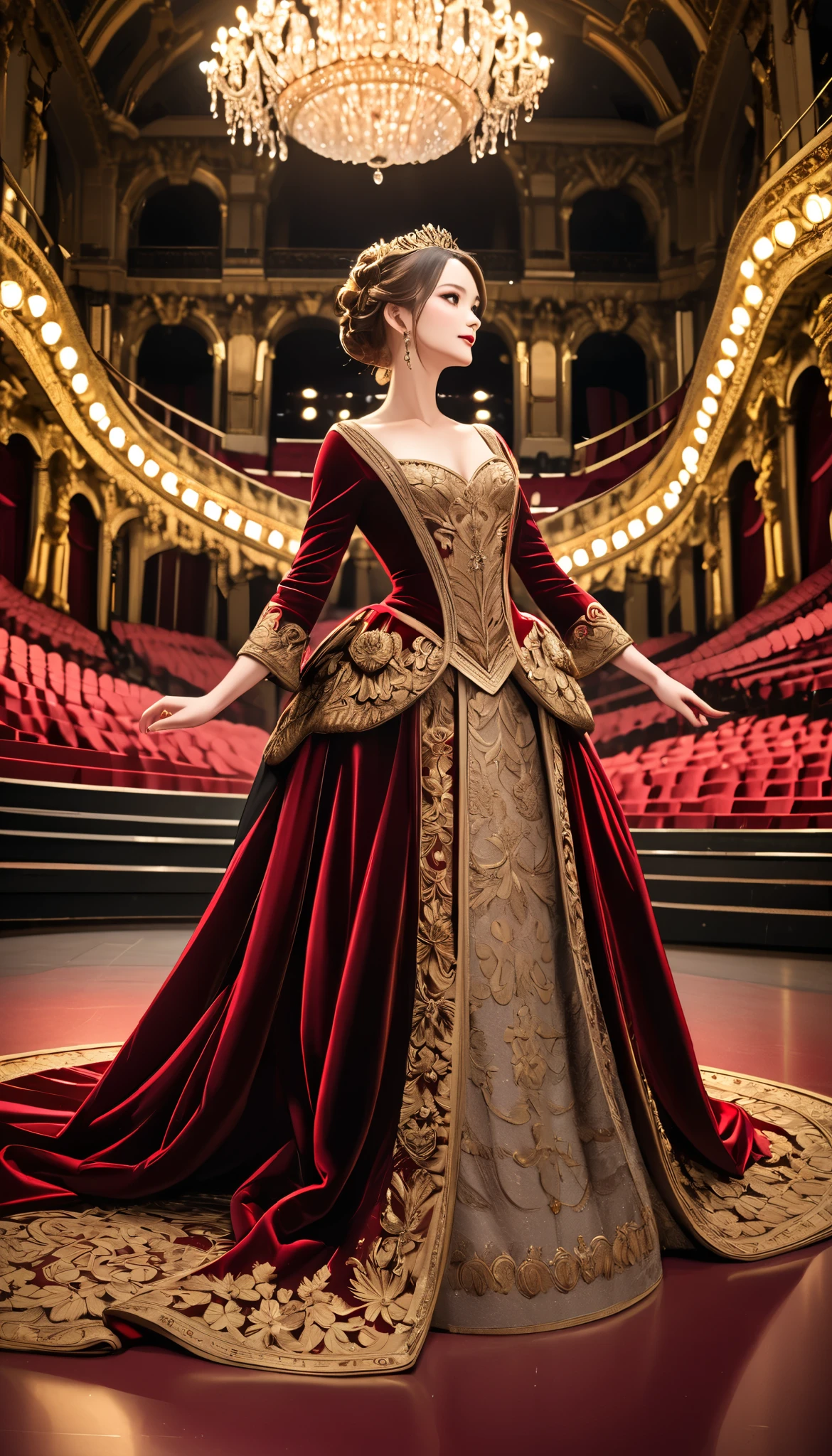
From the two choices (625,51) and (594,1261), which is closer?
(594,1261)

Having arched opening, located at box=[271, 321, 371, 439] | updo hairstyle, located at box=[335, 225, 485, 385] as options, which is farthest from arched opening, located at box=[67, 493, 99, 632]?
updo hairstyle, located at box=[335, 225, 485, 385]

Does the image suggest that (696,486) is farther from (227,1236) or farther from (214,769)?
(227,1236)

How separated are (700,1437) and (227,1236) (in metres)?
0.54

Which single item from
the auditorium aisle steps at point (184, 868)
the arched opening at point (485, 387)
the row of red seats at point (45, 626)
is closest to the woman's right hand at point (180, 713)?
the auditorium aisle steps at point (184, 868)

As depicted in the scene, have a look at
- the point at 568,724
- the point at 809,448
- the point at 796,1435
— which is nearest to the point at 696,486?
the point at 809,448

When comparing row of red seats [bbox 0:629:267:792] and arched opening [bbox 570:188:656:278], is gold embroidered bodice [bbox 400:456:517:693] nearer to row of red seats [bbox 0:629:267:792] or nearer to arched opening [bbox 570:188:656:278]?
row of red seats [bbox 0:629:267:792]

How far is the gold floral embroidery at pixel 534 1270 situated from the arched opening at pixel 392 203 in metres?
9.72

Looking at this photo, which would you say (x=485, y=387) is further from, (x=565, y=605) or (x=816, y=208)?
(x=565, y=605)

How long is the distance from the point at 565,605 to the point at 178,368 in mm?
8873

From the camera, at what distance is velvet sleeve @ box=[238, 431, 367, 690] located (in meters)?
1.24

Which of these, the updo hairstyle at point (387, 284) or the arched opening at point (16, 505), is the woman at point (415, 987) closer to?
the updo hairstyle at point (387, 284)

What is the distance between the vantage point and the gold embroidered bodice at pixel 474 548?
1235 mm

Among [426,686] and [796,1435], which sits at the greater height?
[426,686]

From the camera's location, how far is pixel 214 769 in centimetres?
668
